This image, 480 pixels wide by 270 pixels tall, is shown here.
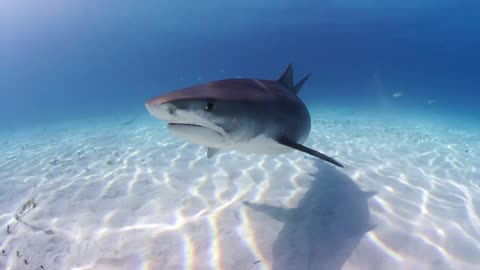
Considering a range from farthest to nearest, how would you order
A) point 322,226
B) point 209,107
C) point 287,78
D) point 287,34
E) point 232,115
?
point 287,34, point 287,78, point 322,226, point 232,115, point 209,107

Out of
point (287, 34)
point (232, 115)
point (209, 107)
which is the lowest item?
point (232, 115)

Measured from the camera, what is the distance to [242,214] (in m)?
3.48

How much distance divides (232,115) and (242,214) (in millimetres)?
1658

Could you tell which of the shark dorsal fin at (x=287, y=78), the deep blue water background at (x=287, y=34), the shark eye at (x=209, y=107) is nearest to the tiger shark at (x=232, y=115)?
the shark eye at (x=209, y=107)

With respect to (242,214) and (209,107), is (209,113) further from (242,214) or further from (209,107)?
(242,214)

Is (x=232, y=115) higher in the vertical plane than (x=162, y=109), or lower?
lower

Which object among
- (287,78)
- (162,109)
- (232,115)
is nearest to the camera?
(162,109)

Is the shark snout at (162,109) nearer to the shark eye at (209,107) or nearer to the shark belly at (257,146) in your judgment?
the shark eye at (209,107)

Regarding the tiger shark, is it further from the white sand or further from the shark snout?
the white sand

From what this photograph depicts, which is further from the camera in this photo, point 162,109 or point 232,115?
point 232,115

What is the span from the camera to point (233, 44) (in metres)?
61.2

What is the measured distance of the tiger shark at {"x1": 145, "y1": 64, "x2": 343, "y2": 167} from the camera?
7.05 feet

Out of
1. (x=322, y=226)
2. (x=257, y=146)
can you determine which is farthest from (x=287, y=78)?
(x=322, y=226)

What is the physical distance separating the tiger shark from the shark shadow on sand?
2.99 feet
